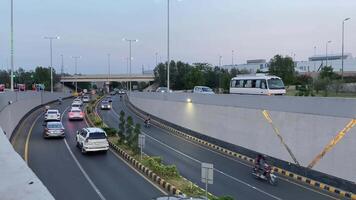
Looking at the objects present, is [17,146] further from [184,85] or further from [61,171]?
[184,85]

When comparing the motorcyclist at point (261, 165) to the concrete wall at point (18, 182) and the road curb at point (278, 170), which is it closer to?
the road curb at point (278, 170)

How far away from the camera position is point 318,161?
72.1 feet

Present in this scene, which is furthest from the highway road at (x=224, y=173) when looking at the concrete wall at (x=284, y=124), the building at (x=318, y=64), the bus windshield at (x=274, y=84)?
the building at (x=318, y=64)

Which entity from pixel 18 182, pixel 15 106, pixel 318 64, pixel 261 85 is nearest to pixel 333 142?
pixel 261 85

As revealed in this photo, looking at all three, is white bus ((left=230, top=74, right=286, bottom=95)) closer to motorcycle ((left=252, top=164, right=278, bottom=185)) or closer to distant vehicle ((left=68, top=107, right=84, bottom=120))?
motorcycle ((left=252, top=164, right=278, bottom=185))

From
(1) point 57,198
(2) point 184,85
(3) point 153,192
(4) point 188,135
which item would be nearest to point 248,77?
(4) point 188,135

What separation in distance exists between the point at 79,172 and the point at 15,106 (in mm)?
21627

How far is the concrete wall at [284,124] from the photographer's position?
2064 cm

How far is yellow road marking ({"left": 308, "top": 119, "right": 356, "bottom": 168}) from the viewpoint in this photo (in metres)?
20.2

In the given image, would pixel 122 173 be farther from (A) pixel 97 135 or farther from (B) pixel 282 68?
(B) pixel 282 68

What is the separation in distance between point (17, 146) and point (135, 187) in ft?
48.2

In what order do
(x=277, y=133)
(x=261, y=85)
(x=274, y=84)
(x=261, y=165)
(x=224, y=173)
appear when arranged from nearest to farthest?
(x=261, y=165)
(x=224, y=173)
(x=277, y=133)
(x=274, y=84)
(x=261, y=85)

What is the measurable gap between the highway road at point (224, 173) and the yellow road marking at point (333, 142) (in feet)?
5.01

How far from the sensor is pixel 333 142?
21.1 m
